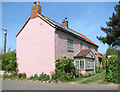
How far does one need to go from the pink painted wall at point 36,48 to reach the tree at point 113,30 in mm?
10016

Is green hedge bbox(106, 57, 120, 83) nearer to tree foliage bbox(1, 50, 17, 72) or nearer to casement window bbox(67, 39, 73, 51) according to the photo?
casement window bbox(67, 39, 73, 51)

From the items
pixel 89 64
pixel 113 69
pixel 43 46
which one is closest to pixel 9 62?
pixel 43 46

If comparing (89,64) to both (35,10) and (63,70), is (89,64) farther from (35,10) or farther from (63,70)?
(35,10)

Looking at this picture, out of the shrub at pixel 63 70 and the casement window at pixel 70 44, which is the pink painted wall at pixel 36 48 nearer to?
the shrub at pixel 63 70

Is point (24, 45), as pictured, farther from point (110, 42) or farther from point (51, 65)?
point (110, 42)

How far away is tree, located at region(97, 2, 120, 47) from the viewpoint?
20555 millimetres

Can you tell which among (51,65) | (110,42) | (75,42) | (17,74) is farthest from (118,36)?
(17,74)

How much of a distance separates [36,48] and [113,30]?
1199 cm

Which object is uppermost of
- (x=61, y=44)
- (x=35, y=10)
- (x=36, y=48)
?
(x=35, y=10)

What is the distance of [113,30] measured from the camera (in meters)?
20.7

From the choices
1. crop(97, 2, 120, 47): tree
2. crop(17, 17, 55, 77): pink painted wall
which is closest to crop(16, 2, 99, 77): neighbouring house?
crop(17, 17, 55, 77): pink painted wall

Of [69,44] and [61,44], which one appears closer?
[61,44]

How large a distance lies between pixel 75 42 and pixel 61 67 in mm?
6725

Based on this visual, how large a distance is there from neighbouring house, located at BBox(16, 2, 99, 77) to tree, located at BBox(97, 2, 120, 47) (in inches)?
159
